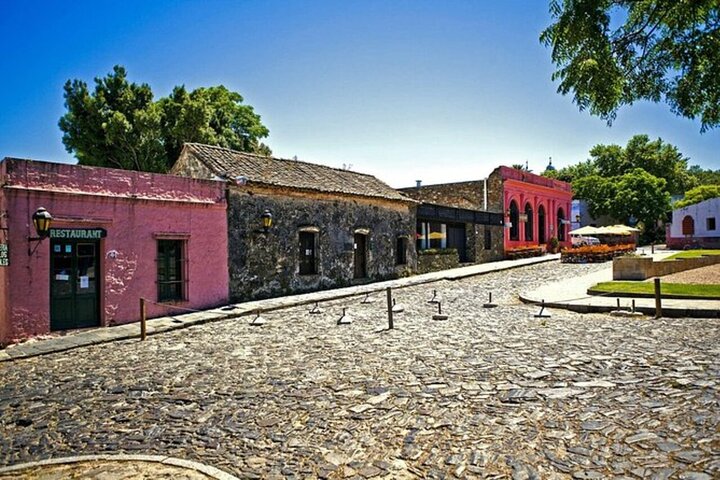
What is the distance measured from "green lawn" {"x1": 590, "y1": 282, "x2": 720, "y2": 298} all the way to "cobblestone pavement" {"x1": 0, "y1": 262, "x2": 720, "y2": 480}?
343 centimetres

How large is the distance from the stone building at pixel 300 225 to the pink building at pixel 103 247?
33.0 inches

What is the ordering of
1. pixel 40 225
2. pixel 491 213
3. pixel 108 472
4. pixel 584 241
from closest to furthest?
pixel 108 472, pixel 40 225, pixel 491 213, pixel 584 241

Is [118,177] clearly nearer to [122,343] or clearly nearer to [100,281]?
[100,281]

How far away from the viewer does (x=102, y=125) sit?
23812 mm

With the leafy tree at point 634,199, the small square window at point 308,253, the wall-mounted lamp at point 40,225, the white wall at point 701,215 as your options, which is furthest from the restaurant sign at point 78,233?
the leafy tree at point 634,199

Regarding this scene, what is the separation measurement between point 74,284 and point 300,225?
745 centimetres

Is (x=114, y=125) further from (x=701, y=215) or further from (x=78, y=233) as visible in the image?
(x=701, y=215)

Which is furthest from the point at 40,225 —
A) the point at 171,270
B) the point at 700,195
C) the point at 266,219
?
the point at 700,195

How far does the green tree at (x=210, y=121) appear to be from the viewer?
2464cm

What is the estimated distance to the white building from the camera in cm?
3906

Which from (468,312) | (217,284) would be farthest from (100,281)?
(468,312)

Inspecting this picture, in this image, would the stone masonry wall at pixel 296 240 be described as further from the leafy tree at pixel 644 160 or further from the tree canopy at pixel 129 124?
the leafy tree at pixel 644 160

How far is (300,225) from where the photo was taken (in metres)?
17.2

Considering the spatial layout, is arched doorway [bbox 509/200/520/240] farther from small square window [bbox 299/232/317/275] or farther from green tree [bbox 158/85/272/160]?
small square window [bbox 299/232/317/275]
